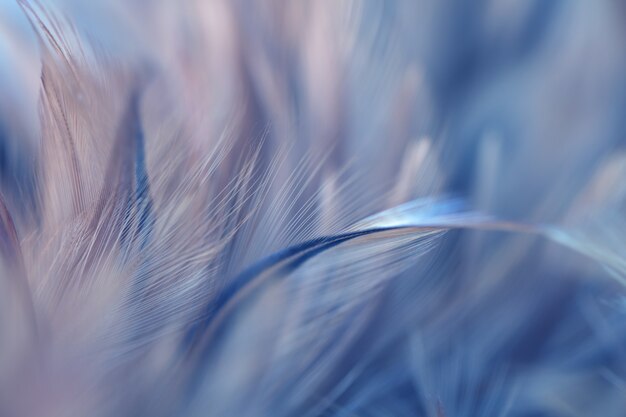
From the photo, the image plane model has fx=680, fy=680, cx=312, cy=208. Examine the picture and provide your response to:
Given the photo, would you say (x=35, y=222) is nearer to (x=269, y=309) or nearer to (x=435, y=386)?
(x=269, y=309)

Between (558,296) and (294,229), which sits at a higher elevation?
(294,229)

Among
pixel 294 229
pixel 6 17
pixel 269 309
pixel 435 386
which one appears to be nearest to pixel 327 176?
pixel 294 229

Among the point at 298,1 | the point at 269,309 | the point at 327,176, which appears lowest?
the point at 269,309

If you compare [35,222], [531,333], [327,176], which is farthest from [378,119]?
[35,222]

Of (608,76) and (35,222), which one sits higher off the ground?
(35,222)

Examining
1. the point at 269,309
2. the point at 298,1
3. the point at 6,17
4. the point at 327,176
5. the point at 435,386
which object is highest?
the point at 6,17

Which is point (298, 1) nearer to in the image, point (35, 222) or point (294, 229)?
point (294, 229)
